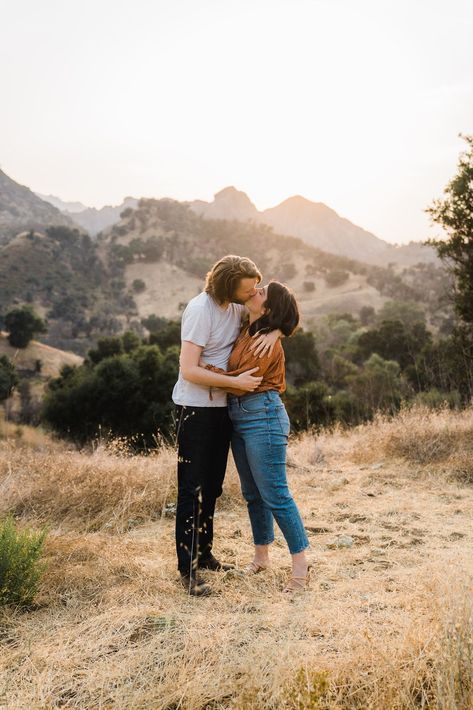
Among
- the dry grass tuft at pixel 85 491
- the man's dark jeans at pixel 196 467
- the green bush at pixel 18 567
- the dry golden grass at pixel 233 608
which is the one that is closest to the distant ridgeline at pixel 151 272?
the dry grass tuft at pixel 85 491

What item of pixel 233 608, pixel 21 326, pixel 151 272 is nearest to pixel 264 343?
pixel 233 608

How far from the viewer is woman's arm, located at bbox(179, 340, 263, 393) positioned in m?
3.13

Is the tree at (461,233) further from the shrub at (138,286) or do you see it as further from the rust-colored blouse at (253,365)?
the shrub at (138,286)

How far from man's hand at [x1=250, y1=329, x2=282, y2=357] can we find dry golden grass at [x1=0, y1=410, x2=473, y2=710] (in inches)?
57.8

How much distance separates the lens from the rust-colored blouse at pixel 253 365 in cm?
322

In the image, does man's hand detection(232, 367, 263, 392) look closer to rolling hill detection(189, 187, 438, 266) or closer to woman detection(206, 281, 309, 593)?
woman detection(206, 281, 309, 593)

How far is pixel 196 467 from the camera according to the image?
11.1ft

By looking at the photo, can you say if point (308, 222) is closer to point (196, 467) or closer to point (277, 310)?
point (277, 310)

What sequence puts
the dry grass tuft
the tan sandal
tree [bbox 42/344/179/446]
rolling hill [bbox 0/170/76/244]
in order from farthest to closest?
1. rolling hill [bbox 0/170/76/244]
2. tree [bbox 42/344/179/446]
3. the dry grass tuft
4. the tan sandal

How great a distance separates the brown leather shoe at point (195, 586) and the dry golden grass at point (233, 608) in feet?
0.21

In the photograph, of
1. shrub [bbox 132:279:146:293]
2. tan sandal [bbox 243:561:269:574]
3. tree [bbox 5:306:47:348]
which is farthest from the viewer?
shrub [bbox 132:279:146:293]

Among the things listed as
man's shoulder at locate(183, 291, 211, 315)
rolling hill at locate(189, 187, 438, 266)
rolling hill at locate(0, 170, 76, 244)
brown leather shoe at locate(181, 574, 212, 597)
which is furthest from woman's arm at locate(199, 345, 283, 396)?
rolling hill at locate(189, 187, 438, 266)

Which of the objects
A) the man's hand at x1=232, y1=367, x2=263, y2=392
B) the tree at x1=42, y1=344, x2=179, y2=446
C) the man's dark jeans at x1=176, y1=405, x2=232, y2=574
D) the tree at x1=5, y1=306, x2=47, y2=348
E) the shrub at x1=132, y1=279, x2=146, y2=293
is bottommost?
the tree at x1=42, y1=344, x2=179, y2=446

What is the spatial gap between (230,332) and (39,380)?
28.9 meters
